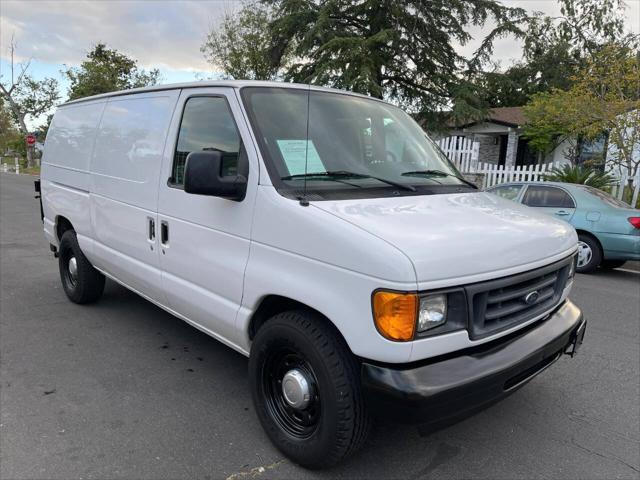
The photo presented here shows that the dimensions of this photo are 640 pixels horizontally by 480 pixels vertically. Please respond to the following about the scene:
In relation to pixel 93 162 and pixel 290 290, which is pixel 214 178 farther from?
pixel 93 162

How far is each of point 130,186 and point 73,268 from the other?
183cm

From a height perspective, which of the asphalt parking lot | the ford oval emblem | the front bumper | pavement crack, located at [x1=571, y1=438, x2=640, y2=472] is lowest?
the asphalt parking lot

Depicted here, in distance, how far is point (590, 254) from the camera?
7.93 metres

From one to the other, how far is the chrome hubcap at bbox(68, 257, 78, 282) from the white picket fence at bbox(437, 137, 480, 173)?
12.4 meters

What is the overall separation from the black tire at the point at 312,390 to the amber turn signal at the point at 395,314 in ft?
1.04

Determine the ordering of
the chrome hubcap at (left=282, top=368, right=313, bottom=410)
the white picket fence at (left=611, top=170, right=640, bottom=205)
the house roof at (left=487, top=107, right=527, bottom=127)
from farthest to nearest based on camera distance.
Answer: the house roof at (left=487, top=107, right=527, bottom=127), the white picket fence at (left=611, top=170, right=640, bottom=205), the chrome hubcap at (left=282, top=368, right=313, bottom=410)

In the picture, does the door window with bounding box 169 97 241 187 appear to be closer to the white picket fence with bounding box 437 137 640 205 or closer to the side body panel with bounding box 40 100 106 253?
the side body panel with bounding box 40 100 106 253

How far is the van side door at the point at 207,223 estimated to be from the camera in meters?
2.89

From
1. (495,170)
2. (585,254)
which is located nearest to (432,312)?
(585,254)

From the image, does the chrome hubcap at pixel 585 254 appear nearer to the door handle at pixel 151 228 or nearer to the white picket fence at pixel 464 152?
the door handle at pixel 151 228

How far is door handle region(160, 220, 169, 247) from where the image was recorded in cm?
346

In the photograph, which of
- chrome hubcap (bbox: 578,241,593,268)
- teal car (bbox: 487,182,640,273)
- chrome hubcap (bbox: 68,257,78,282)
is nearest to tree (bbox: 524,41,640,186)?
teal car (bbox: 487,182,640,273)

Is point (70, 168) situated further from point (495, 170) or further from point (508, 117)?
point (508, 117)

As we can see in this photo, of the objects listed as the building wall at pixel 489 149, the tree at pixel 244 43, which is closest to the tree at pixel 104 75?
the tree at pixel 244 43
